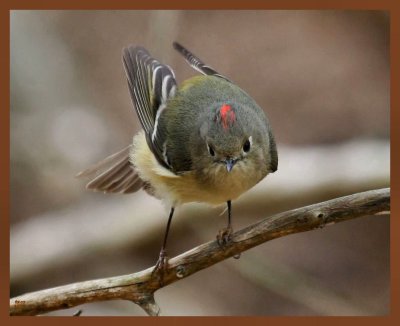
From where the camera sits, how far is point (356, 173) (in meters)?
3.80

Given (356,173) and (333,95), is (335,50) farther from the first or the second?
(356,173)

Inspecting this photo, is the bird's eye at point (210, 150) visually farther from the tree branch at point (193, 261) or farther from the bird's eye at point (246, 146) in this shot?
the tree branch at point (193, 261)

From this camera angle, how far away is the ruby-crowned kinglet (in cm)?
242

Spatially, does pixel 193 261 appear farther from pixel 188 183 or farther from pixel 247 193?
pixel 247 193

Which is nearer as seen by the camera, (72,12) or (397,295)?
(397,295)

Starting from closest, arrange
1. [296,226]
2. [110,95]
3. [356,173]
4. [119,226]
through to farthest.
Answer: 1. [296,226]
2. [356,173]
3. [119,226]
4. [110,95]

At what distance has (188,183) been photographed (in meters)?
2.55

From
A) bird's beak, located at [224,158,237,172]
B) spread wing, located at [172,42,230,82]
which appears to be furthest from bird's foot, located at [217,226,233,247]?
spread wing, located at [172,42,230,82]

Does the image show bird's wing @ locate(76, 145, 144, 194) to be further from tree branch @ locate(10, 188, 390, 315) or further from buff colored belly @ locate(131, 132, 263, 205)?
tree branch @ locate(10, 188, 390, 315)

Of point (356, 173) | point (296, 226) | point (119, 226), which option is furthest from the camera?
point (119, 226)

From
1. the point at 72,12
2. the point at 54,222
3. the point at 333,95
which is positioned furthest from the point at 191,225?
the point at 72,12

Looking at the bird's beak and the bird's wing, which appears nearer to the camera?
the bird's beak

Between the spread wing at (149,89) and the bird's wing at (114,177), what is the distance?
262 mm

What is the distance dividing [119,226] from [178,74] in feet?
3.30
